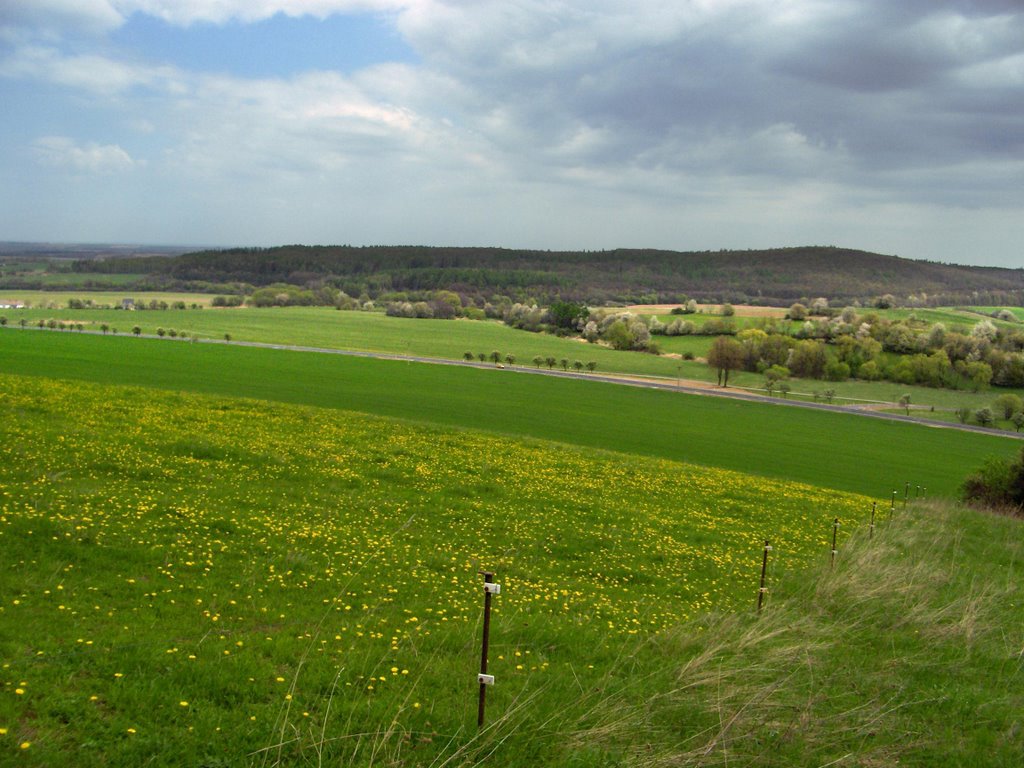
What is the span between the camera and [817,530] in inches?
896

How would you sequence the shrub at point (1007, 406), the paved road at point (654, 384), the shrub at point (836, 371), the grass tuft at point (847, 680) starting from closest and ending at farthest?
the grass tuft at point (847, 680) < the paved road at point (654, 384) < the shrub at point (1007, 406) < the shrub at point (836, 371)

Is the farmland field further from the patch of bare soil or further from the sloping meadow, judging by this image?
the sloping meadow

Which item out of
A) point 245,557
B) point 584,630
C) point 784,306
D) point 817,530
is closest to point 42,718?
point 245,557

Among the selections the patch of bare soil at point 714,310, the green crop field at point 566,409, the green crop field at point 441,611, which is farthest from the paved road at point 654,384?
the green crop field at point 441,611

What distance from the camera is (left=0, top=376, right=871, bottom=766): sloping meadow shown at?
7.36m

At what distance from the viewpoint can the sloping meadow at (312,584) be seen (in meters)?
7.36

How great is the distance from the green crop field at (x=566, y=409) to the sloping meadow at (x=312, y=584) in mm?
22932

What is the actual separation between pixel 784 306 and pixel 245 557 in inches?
7732

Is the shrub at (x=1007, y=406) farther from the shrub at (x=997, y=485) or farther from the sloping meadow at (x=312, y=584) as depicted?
the sloping meadow at (x=312, y=584)

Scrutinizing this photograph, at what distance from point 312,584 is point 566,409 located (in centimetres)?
6013

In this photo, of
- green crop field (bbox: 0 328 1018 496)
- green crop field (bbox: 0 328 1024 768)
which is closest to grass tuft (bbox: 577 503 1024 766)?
green crop field (bbox: 0 328 1024 768)

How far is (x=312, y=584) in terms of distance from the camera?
39.4 ft

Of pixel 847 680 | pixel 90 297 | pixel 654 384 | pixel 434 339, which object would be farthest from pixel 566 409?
pixel 90 297

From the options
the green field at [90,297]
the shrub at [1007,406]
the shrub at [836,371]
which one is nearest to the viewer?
the shrub at [1007,406]
